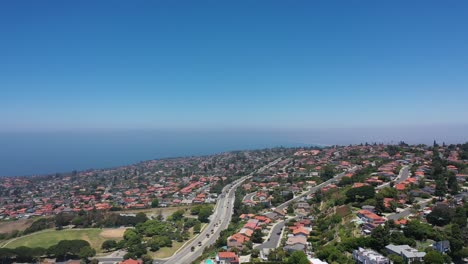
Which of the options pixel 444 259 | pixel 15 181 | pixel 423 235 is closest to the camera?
pixel 444 259

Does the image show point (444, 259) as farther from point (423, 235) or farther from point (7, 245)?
point (7, 245)

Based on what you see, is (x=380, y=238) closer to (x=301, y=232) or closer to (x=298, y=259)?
(x=298, y=259)

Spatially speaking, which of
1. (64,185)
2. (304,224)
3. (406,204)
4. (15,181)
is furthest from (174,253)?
(15,181)

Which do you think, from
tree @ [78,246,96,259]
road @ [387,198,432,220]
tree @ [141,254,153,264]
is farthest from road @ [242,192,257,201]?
tree @ [78,246,96,259]

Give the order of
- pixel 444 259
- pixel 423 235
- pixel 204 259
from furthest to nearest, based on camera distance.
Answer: pixel 204 259, pixel 423 235, pixel 444 259

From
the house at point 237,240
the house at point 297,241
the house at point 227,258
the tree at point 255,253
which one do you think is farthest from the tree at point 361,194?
the house at point 227,258

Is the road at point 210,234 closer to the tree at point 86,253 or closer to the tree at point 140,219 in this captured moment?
the tree at point 86,253

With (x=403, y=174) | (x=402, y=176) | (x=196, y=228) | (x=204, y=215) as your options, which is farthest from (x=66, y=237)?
(x=403, y=174)
